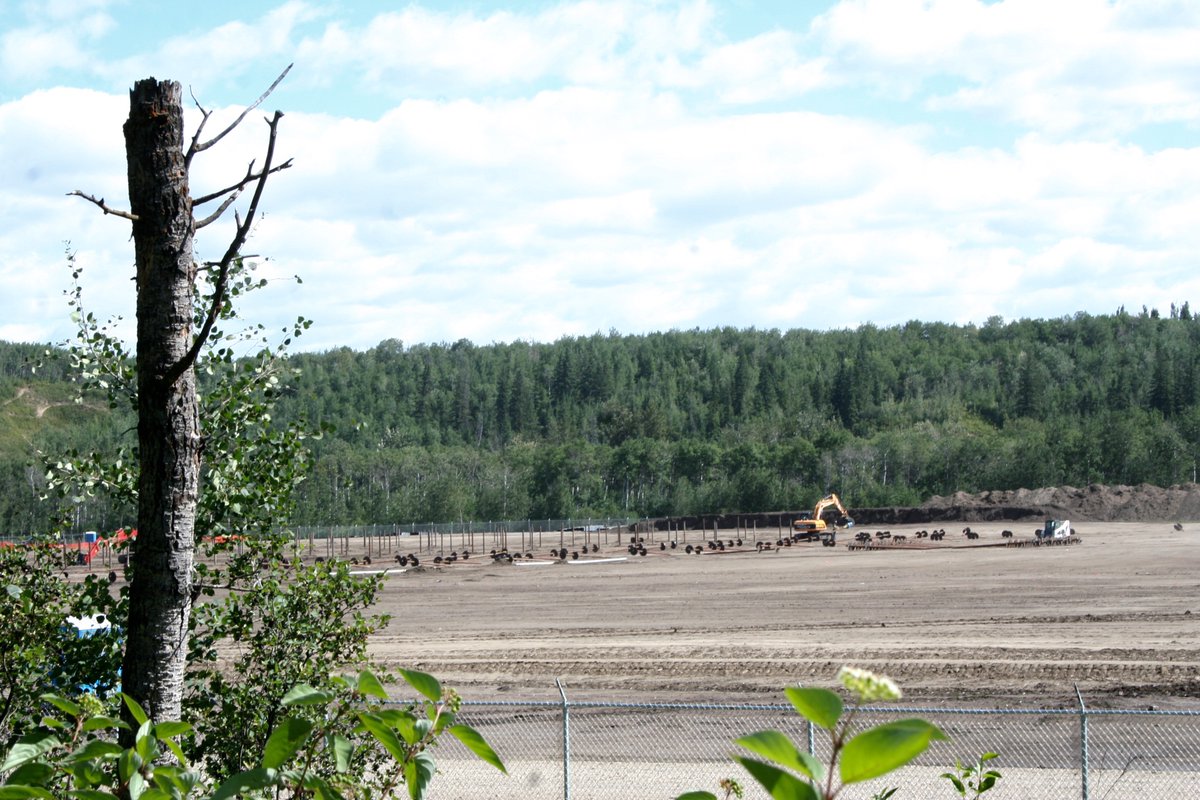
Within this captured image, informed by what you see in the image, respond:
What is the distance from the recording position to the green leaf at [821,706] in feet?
5.04

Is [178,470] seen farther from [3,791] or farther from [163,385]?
[3,791]

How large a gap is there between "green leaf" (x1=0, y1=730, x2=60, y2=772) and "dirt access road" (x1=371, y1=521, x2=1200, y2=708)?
22219mm

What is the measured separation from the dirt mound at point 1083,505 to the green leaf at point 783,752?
321ft

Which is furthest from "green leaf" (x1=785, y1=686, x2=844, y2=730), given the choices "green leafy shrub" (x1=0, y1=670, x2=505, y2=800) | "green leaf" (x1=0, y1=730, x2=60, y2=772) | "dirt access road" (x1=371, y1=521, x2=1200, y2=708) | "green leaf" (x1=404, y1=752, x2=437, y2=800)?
"dirt access road" (x1=371, y1=521, x2=1200, y2=708)

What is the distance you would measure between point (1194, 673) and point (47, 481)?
76.2ft

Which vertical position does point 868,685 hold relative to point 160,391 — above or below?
below

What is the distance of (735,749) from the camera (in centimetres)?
1902

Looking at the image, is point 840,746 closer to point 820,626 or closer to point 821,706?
point 821,706

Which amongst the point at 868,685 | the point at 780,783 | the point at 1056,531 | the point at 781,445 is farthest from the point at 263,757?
the point at 781,445

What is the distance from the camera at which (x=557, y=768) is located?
17.1 metres

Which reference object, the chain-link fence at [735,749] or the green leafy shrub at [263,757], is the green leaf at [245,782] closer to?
the green leafy shrub at [263,757]

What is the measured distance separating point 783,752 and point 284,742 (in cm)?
96

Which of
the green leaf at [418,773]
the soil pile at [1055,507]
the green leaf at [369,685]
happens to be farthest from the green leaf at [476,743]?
the soil pile at [1055,507]

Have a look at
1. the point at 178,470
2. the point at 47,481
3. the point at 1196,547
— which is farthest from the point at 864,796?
the point at 1196,547
